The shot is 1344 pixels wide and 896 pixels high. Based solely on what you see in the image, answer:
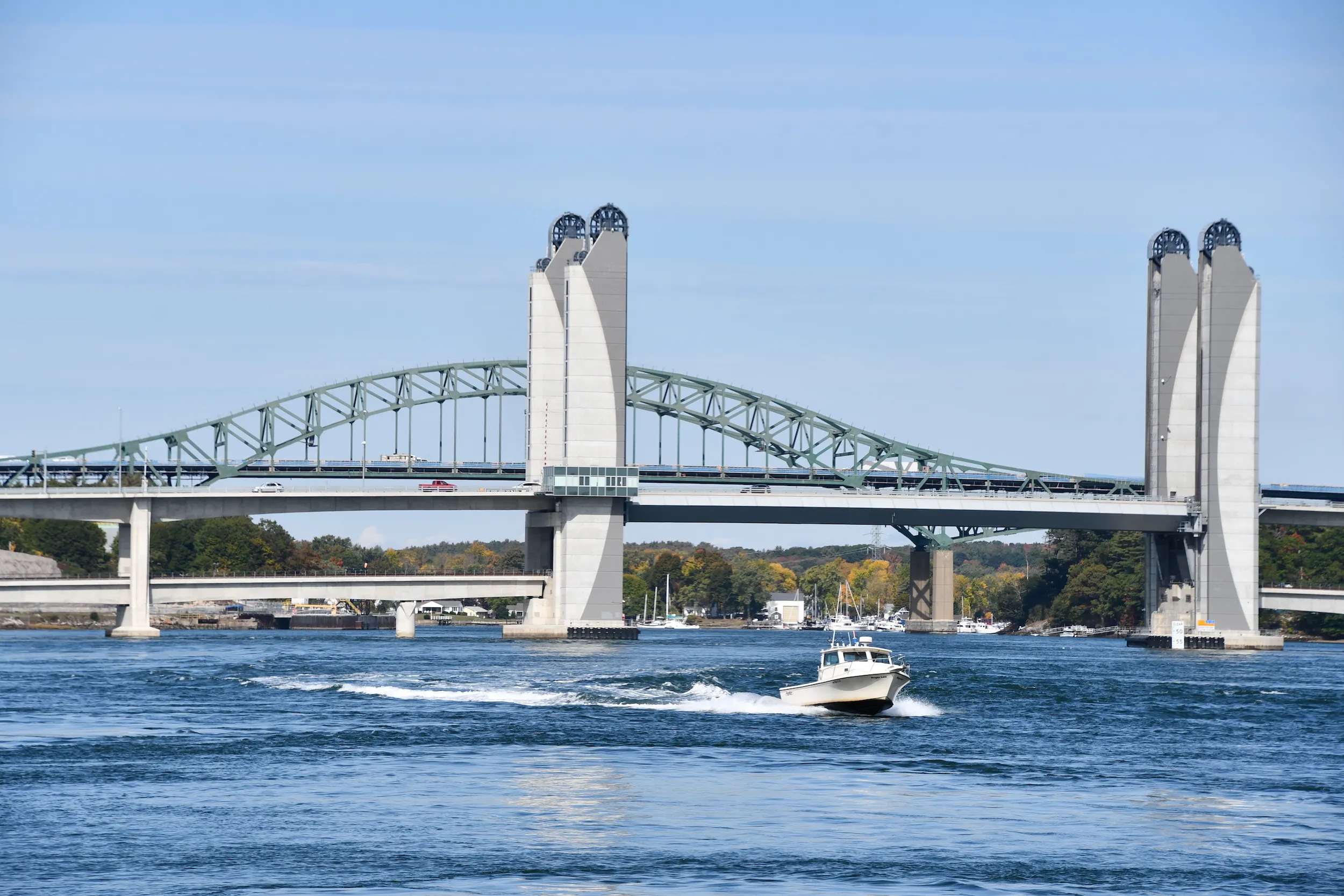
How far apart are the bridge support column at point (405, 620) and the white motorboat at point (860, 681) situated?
101539 millimetres

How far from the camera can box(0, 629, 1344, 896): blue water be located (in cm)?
3544

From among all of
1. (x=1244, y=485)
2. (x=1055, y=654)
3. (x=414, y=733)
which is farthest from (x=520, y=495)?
(x=414, y=733)

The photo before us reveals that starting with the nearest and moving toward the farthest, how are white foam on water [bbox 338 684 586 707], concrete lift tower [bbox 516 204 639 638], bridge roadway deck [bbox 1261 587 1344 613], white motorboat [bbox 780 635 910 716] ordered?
white motorboat [bbox 780 635 910 716]
white foam on water [bbox 338 684 586 707]
concrete lift tower [bbox 516 204 639 638]
bridge roadway deck [bbox 1261 587 1344 613]

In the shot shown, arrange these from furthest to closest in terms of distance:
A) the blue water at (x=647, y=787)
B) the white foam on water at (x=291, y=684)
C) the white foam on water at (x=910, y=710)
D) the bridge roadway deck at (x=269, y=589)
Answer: the bridge roadway deck at (x=269, y=589) → the white foam on water at (x=291, y=684) → the white foam on water at (x=910, y=710) → the blue water at (x=647, y=787)

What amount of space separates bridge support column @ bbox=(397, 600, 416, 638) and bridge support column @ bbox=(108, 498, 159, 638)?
3033 centimetres

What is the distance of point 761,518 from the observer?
157 metres

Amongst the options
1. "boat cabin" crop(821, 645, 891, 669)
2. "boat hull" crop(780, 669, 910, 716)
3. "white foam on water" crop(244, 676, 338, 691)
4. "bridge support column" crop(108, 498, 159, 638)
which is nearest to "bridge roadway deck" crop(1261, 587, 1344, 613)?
"bridge support column" crop(108, 498, 159, 638)

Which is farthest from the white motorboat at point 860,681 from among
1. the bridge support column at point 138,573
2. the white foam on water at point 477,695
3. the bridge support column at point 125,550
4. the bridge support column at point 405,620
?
the bridge support column at point 405,620

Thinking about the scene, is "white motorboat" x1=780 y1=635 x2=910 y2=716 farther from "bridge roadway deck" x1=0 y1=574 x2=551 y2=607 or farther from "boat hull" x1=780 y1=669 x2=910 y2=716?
"bridge roadway deck" x1=0 y1=574 x2=551 y2=607

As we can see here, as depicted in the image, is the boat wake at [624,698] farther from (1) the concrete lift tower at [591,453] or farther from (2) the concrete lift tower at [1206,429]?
(2) the concrete lift tower at [1206,429]

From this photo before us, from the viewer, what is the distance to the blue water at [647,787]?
35.4 m

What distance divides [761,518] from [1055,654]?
1124 inches

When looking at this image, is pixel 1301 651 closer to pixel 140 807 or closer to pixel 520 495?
pixel 520 495

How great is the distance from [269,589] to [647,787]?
97.2 metres
